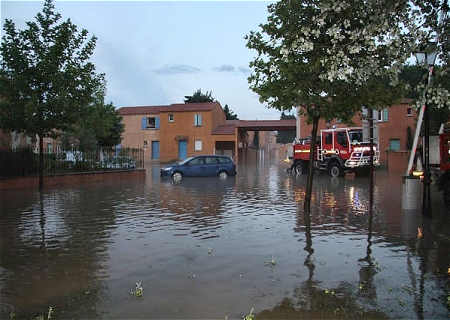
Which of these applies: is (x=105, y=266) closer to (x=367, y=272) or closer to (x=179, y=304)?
(x=179, y=304)

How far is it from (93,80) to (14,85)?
286 centimetres

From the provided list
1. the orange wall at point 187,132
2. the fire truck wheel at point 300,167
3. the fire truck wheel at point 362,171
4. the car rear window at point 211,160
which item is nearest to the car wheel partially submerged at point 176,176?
the car rear window at point 211,160

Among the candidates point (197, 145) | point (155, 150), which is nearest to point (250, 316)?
point (197, 145)

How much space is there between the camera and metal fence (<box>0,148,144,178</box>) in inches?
643

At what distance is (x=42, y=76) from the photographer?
14828 mm

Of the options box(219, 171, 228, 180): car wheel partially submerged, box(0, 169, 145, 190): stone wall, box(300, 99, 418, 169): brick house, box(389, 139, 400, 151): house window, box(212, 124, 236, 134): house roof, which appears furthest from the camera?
box(212, 124, 236, 134): house roof

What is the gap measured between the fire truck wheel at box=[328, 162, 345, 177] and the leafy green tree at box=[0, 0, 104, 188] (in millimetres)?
14875

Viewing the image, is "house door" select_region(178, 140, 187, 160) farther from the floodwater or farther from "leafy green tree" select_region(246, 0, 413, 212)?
"leafy green tree" select_region(246, 0, 413, 212)

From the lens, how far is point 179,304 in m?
4.62

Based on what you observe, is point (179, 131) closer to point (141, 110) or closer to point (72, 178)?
point (141, 110)

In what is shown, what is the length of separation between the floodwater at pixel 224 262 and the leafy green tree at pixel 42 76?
4.60 meters

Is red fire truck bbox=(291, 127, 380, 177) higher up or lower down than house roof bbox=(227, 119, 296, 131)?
lower down

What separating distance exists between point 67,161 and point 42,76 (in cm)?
583

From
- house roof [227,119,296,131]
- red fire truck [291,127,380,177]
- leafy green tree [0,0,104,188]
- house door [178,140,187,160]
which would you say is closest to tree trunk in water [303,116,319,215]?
leafy green tree [0,0,104,188]
